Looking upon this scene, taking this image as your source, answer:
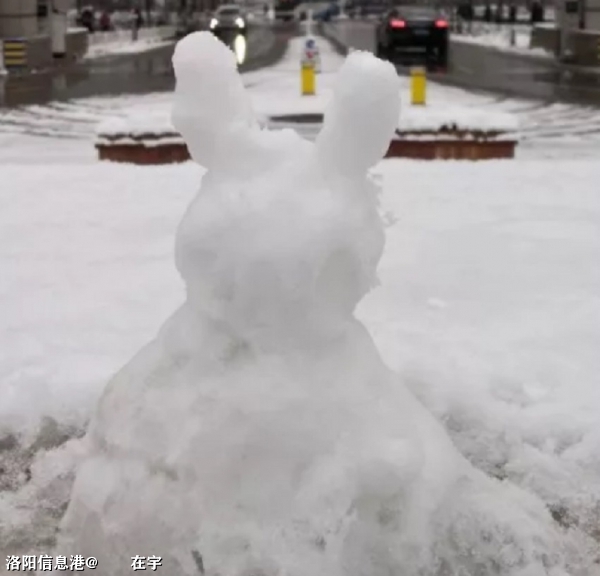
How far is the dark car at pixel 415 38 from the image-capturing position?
1236 inches

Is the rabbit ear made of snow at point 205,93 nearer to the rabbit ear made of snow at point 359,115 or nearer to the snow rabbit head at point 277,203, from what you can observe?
the snow rabbit head at point 277,203

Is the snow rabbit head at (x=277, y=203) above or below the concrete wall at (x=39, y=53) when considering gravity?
above

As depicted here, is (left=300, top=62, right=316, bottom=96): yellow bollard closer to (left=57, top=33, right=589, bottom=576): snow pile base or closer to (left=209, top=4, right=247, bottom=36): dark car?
(left=57, top=33, right=589, bottom=576): snow pile base

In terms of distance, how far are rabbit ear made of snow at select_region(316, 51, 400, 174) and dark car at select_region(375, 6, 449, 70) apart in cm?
2812

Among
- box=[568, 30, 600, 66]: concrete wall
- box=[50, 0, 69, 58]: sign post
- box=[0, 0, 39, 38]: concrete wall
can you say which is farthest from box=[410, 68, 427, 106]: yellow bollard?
box=[50, 0, 69, 58]: sign post

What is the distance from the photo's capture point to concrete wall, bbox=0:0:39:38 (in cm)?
3061

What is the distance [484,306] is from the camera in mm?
6332

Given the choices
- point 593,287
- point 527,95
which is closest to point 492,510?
point 593,287

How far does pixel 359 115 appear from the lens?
3.16 metres

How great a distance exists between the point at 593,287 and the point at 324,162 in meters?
3.88

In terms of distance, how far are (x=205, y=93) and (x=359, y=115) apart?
50 cm

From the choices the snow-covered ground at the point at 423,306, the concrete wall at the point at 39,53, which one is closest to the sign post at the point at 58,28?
the concrete wall at the point at 39,53

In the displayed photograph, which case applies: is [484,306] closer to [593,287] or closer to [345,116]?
[593,287]

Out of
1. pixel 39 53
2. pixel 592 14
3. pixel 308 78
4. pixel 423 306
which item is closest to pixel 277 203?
pixel 423 306
